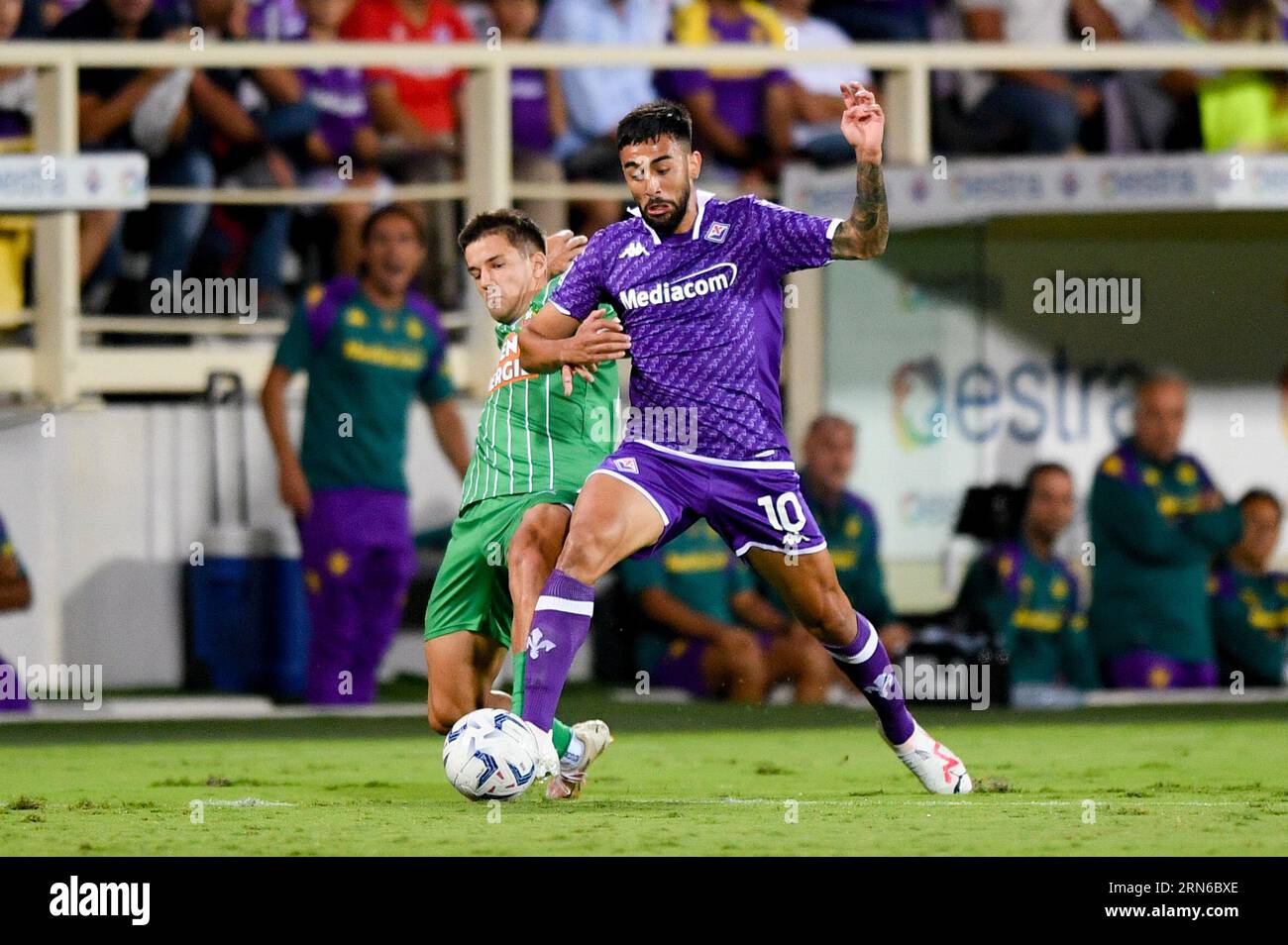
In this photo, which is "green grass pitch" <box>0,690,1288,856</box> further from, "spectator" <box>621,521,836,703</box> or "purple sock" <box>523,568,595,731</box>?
"purple sock" <box>523,568,595,731</box>

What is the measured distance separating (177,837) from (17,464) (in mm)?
5273

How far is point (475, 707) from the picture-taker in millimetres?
8086

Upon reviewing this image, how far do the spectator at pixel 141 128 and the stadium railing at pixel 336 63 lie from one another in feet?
0.42

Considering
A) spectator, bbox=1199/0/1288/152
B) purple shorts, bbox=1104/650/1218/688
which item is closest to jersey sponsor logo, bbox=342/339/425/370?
purple shorts, bbox=1104/650/1218/688

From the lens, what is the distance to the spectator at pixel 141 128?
41.3 ft

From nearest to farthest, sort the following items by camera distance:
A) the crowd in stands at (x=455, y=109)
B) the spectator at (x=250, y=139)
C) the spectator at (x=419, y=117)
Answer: the crowd in stands at (x=455, y=109) < the spectator at (x=250, y=139) < the spectator at (x=419, y=117)

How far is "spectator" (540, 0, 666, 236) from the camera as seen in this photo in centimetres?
1323

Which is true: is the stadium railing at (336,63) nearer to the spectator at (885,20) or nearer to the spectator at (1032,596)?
the spectator at (885,20)

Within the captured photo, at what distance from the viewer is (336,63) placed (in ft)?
40.4

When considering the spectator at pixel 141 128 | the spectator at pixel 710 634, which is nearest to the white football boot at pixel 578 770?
the spectator at pixel 710 634

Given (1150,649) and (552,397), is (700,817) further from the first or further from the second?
(1150,649)

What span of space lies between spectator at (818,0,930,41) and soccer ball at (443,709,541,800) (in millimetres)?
8053

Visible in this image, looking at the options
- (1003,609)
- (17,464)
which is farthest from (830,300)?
(17,464)

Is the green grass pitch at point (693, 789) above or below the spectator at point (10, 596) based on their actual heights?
below
